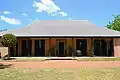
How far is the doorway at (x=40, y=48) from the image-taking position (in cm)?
3444

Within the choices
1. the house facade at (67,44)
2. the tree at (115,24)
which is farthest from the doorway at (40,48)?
Answer: the tree at (115,24)

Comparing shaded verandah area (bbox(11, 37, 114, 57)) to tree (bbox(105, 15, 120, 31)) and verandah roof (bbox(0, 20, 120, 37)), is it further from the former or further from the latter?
tree (bbox(105, 15, 120, 31))

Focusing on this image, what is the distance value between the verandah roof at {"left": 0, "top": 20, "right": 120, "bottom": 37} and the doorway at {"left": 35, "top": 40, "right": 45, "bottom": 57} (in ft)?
4.20

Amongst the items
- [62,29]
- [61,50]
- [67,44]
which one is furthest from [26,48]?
[62,29]

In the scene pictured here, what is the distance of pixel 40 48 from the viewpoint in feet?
113

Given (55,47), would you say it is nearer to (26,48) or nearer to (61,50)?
(61,50)

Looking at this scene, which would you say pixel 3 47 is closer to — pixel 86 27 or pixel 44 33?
pixel 44 33

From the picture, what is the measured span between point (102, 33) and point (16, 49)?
1101 centimetres

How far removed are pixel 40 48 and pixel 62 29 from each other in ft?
13.4

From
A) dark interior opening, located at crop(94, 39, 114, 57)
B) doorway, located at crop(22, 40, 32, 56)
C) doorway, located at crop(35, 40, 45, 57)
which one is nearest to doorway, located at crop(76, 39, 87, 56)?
dark interior opening, located at crop(94, 39, 114, 57)

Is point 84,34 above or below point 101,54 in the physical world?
above

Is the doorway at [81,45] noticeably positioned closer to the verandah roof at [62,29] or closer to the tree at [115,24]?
the verandah roof at [62,29]

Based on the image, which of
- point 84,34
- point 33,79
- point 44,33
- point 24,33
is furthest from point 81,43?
point 33,79

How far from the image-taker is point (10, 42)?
98.7 feet
